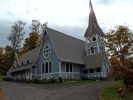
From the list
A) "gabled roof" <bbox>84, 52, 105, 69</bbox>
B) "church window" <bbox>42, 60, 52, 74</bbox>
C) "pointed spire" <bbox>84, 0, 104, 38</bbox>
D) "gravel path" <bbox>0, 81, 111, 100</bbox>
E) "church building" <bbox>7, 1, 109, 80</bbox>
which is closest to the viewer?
"gravel path" <bbox>0, 81, 111, 100</bbox>

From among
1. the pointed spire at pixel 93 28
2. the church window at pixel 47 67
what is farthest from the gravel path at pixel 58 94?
the pointed spire at pixel 93 28

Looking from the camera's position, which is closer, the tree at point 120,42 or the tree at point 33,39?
the tree at point 120,42

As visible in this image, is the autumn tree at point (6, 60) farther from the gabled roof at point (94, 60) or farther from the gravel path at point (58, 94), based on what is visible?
the gravel path at point (58, 94)

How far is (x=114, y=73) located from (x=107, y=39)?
12.8 metres

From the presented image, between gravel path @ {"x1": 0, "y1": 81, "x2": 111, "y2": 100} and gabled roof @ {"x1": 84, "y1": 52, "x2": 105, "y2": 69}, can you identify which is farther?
gabled roof @ {"x1": 84, "y1": 52, "x2": 105, "y2": 69}

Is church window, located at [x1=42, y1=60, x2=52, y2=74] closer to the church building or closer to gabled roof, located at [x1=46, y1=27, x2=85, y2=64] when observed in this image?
the church building

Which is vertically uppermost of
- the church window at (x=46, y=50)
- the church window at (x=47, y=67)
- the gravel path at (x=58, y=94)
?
the church window at (x=46, y=50)

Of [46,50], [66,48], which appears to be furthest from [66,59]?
[46,50]

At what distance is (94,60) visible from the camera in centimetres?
4053

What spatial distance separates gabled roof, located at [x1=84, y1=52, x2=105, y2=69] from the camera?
1531 inches

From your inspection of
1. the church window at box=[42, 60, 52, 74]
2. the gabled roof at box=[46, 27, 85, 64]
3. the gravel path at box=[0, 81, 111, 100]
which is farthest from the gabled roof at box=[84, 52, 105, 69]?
the gravel path at box=[0, 81, 111, 100]

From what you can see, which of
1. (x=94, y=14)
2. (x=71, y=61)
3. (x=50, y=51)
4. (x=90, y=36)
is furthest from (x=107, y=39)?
(x=94, y=14)

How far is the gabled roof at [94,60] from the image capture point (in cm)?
3889

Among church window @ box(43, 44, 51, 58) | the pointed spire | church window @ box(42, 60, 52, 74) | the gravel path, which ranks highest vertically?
the pointed spire
